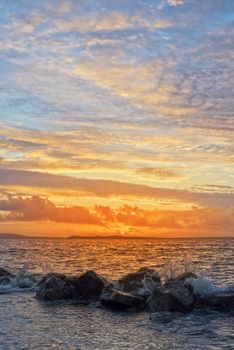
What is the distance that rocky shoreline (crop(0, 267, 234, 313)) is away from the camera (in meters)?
21.2

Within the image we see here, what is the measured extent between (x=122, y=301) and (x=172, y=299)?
→ 8.15 ft

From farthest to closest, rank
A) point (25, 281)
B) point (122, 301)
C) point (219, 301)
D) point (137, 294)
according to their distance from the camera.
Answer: point (25, 281)
point (137, 294)
point (122, 301)
point (219, 301)

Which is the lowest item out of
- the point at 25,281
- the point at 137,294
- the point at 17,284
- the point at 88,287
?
the point at 17,284

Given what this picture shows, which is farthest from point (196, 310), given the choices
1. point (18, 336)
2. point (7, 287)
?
point (7, 287)

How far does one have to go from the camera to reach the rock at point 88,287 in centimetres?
2575

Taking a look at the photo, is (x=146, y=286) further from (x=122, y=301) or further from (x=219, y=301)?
(x=219, y=301)

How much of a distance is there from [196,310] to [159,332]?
4.91 meters

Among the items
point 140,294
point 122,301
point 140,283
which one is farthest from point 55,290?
point 140,283

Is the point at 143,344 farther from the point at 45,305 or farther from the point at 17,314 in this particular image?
the point at 45,305

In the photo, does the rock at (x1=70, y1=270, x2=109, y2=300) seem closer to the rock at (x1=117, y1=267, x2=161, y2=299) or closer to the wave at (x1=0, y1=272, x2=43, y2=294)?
the rock at (x1=117, y1=267, x2=161, y2=299)

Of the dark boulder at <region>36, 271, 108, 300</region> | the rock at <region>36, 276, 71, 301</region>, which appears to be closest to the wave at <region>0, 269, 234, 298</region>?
the dark boulder at <region>36, 271, 108, 300</region>

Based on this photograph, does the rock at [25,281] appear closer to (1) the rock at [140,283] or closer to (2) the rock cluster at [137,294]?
(2) the rock cluster at [137,294]

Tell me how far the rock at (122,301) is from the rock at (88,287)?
121 inches

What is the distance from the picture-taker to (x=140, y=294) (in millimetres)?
24625
